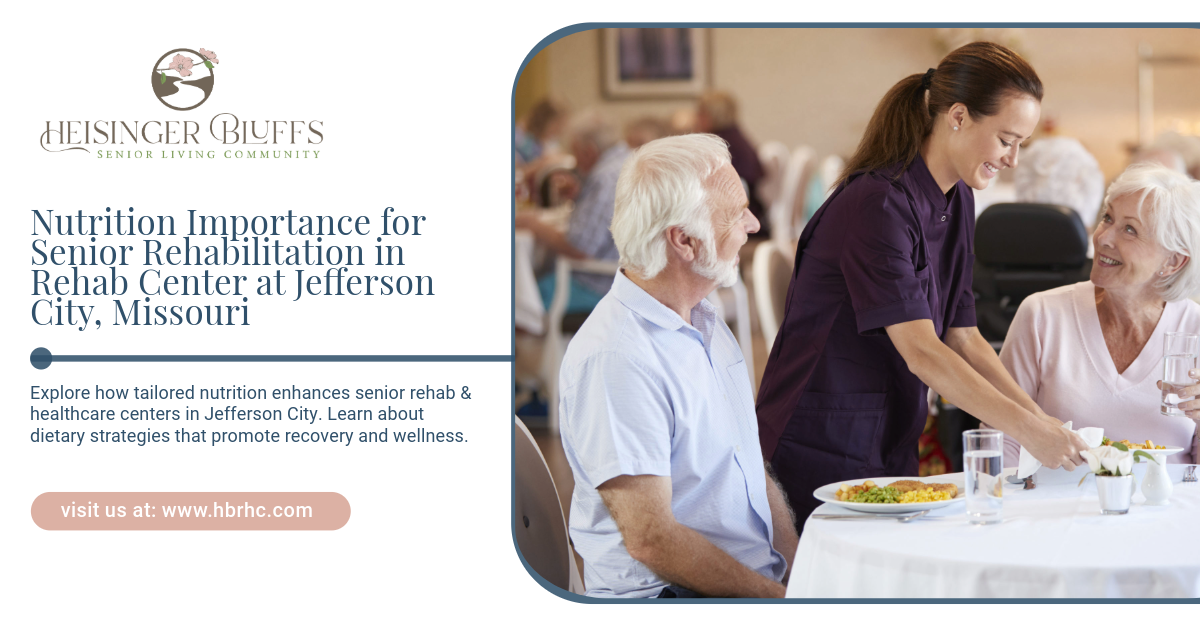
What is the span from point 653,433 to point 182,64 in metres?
0.87

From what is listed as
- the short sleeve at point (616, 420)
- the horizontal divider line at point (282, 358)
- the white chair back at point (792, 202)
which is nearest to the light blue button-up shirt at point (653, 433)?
the short sleeve at point (616, 420)

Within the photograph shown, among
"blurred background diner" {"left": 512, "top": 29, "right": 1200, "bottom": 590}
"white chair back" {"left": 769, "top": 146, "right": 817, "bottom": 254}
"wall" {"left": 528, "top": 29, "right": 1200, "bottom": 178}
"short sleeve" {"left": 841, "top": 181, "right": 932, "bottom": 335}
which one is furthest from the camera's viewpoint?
"wall" {"left": 528, "top": 29, "right": 1200, "bottom": 178}

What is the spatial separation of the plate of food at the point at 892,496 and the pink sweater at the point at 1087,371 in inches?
14.1

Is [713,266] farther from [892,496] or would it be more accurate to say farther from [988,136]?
[988,136]

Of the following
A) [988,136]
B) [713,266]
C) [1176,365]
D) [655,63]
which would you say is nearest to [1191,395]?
[1176,365]

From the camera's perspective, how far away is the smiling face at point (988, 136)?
1.72 m

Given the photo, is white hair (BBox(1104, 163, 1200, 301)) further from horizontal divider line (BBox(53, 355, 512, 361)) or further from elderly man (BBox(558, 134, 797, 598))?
horizontal divider line (BBox(53, 355, 512, 361))

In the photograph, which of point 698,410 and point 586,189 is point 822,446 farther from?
point 586,189

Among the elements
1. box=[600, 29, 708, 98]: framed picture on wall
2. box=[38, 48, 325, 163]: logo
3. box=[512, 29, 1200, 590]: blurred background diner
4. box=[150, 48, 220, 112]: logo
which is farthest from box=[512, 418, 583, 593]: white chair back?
box=[600, 29, 708, 98]: framed picture on wall

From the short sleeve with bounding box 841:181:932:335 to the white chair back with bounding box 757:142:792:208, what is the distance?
533 centimetres

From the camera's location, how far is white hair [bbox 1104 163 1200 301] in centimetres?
186

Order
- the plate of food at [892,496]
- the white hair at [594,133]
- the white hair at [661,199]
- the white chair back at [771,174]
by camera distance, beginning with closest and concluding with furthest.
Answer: the plate of food at [892,496], the white hair at [661,199], the white hair at [594,133], the white chair back at [771,174]

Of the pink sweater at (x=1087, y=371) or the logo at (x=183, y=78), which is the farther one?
the pink sweater at (x=1087, y=371)

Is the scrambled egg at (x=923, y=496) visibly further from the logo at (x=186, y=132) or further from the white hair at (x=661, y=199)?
the logo at (x=186, y=132)
